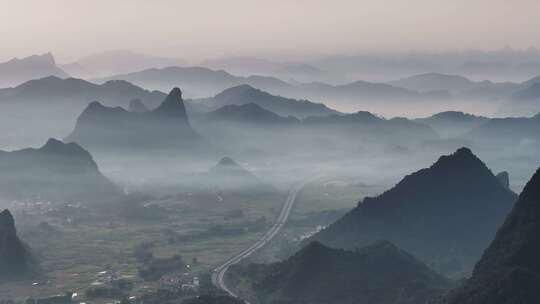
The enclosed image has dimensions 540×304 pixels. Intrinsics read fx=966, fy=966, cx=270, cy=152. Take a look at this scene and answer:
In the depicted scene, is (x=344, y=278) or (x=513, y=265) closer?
(x=513, y=265)

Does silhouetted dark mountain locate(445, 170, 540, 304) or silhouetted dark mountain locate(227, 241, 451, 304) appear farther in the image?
silhouetted dark mountain locate(227, 241, 451, 304)

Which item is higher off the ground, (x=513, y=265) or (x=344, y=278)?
(x=513, y=265)

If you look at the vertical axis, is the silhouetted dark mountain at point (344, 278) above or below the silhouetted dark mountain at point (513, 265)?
below

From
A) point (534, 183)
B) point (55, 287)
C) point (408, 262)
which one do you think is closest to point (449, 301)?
point (534, 183)

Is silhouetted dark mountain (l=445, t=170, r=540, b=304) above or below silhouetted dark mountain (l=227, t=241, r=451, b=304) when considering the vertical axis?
above
